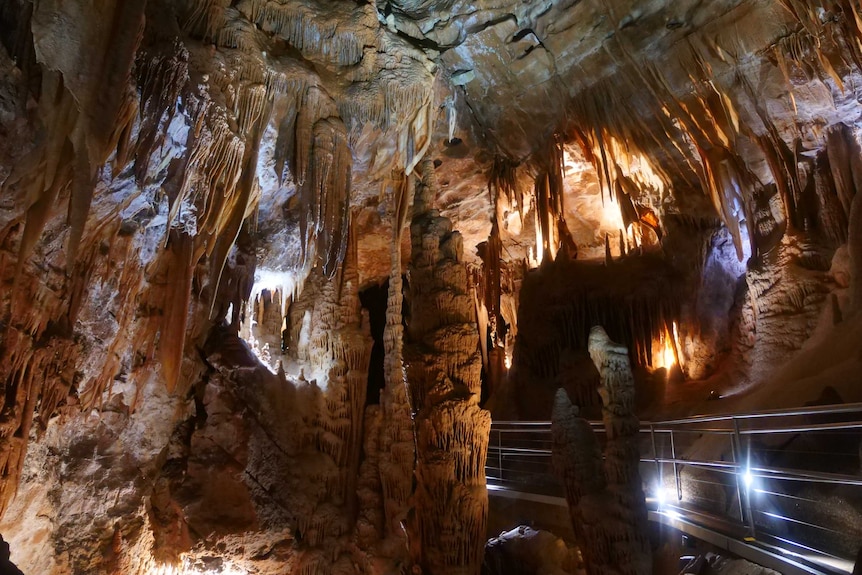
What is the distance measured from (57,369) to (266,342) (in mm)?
4496

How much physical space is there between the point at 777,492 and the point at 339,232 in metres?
5.49

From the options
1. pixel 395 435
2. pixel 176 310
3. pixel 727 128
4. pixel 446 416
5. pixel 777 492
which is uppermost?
pixel 727 128

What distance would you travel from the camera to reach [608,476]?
13.7 feet

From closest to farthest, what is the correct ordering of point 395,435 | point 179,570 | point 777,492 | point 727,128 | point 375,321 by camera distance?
1. point 777,492
2. point 179,570
3. point 395,435
4. point 727,128
5. point 375,321

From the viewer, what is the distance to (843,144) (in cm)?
761

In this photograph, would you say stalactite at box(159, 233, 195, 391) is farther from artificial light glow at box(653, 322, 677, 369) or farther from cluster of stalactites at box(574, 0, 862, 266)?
artificial light glow at box(653, 322, 677, 369)

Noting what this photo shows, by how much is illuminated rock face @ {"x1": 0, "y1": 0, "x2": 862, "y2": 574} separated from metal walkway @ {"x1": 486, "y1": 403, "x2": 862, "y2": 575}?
3.42ft

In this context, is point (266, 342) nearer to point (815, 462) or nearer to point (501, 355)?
point (501, 355)

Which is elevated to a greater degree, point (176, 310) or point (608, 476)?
point (176, 310)

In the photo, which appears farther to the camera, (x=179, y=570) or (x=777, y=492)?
(x=179, y=570)

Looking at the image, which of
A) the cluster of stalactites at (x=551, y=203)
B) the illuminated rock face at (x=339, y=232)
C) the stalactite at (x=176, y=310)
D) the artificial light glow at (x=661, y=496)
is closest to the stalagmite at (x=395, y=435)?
the illuminated rock face at (x=339, y=232)

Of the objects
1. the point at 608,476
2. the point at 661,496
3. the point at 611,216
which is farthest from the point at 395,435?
the point at 611,216

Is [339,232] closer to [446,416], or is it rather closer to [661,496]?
[446,416]

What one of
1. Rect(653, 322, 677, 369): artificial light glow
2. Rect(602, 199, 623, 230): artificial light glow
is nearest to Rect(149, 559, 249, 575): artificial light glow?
Rect(653, 322, 677, 369): artificial light glow
